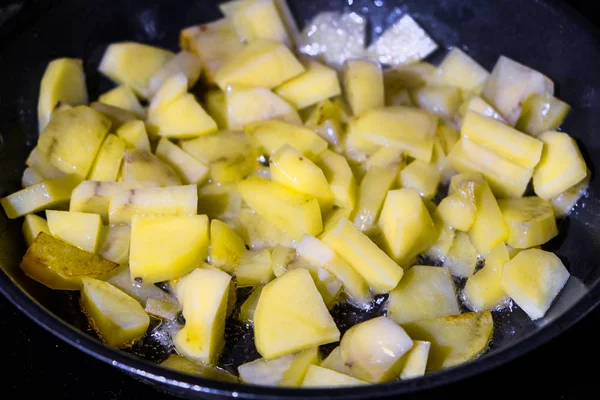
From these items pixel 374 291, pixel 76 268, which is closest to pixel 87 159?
pixel 76 268

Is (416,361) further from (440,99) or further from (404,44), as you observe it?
(404,44)

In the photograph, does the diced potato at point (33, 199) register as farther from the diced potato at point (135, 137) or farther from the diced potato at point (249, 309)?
the diced potato at point (249, 309)

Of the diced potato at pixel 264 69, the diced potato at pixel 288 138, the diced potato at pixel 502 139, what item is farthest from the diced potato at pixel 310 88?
the diced potato at pixel 502 139

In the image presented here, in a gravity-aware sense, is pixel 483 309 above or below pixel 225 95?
below

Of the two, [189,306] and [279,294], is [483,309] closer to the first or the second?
[279,294]

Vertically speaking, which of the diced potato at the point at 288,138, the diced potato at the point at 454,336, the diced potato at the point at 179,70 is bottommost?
the diced potato at the point at 454,336

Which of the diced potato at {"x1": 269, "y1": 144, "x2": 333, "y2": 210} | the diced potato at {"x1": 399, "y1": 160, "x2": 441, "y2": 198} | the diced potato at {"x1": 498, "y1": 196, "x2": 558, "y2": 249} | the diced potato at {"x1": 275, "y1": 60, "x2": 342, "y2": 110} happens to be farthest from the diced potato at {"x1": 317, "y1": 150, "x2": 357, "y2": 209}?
the diced potato at {"x1": 498, "y1": 196, "x2": 558, "y2": 249}
